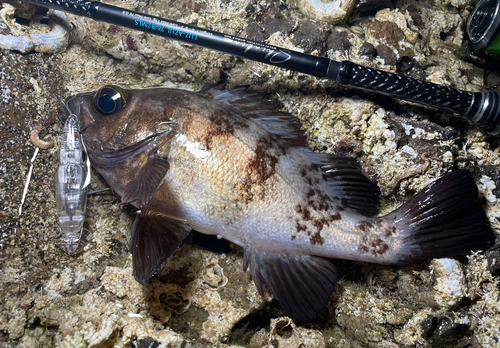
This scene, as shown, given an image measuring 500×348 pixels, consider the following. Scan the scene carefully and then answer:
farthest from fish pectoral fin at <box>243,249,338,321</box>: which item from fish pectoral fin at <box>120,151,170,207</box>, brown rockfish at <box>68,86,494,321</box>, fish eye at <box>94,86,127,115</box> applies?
fish eye at <box>94,86,127,115</box>

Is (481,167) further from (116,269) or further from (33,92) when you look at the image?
(33,92)

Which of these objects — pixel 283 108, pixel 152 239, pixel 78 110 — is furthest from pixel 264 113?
pixel 78 110

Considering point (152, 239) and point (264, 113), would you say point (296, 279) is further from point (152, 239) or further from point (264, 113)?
point (264, 113)

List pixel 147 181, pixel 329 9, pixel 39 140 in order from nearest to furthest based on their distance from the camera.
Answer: pixel 147 181 → pixel 39 140 → pixel 329 9

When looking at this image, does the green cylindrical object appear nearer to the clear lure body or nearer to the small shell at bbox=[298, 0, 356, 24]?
the small shell at bbox=[298, 0, 356, 24]

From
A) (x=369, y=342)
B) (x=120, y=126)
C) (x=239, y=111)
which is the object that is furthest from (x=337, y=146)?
(x=120, y=126)

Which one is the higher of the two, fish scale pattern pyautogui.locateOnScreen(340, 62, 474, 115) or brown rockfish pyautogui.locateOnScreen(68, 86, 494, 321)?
fish scale pattern pyautogui.locateOnScreen(340, 62, 474, 115)
